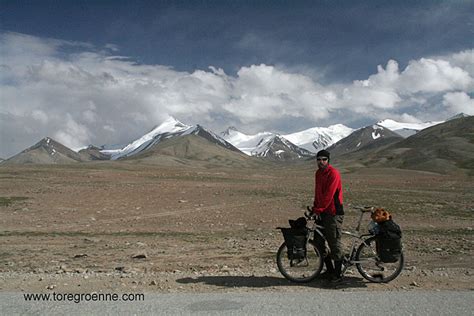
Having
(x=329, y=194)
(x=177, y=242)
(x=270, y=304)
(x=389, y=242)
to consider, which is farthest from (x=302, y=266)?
(x=177, y=242)

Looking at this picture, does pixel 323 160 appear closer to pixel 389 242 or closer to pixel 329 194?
pixel 329 194

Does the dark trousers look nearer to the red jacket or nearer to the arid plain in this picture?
the red jacket

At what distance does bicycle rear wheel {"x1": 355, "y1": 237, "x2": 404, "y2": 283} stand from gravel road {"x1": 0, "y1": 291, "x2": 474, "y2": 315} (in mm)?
1004

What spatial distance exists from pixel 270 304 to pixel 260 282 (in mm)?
1923

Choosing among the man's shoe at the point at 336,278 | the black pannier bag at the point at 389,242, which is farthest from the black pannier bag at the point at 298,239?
the black pannier bag at the point at 389,242

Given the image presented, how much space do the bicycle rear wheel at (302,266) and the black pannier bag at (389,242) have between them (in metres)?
1.29

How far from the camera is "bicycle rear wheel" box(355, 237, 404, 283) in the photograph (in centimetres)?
918

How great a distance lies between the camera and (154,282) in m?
9.09

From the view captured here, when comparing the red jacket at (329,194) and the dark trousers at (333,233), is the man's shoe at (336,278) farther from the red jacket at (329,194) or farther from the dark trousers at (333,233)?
→ the red jacket at (329,194)

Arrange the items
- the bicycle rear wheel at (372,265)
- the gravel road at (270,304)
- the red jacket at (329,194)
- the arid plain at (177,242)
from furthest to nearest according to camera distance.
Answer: the arid plain at (177,242)
the bicycle rear wheel at (372,265)
the red jacket at (329,194)
the gravel road at (270,304)

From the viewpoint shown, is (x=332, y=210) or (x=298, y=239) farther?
(x=298, y=239)

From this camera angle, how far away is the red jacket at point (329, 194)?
355 inches

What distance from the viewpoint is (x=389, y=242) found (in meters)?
9.05

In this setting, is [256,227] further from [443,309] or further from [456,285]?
[443,309]
